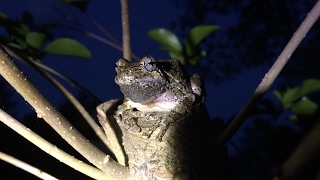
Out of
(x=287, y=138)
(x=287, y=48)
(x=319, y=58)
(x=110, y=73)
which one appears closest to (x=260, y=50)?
(x=319, y=58)

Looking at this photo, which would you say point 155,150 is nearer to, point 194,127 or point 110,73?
point 194,127

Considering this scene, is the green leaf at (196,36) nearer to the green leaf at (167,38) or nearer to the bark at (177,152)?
the green leaf at (167,38)

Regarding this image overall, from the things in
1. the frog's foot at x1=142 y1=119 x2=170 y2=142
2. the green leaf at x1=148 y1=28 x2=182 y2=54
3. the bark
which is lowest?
the bark

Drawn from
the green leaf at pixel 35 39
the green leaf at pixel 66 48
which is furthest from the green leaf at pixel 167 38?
the green leaf at pixel 35 39

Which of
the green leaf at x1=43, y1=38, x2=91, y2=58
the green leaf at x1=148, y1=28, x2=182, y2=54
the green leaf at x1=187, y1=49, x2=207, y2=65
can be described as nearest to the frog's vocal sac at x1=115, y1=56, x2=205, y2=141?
the green leaf at x1=43, y1=38, x2=91, y2=58

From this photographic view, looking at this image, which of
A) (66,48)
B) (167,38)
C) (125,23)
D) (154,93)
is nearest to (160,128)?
(154,93)

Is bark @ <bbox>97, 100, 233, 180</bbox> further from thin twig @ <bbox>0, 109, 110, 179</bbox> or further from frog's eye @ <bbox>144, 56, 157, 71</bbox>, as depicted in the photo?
frog's eye @ <bbox>144, 56, 157, 71</bbox>

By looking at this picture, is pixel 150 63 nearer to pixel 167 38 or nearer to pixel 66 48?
pixel 66 48
